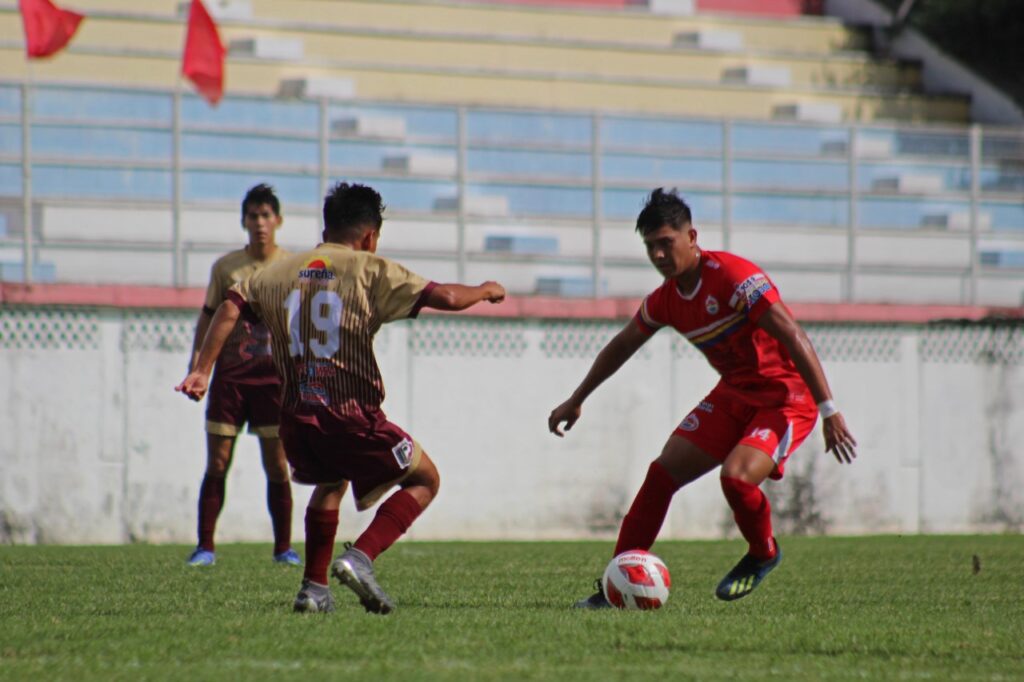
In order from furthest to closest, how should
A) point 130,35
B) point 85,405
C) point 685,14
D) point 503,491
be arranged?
point 685,14 < point 130,35 < point 503,491 < point 85,405

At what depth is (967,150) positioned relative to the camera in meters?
17.0

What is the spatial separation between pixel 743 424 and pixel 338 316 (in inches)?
81.3

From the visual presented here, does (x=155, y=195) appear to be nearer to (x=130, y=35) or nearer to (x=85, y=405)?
(x=85, y=405)

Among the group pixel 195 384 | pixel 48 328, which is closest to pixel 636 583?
pixel 195 384

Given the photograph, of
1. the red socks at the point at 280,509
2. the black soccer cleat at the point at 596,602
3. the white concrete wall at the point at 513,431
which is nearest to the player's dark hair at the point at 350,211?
the black soccer cleat at the point at 596,602

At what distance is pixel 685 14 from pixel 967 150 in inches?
243

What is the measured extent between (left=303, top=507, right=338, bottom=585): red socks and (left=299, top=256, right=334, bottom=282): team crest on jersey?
964mm

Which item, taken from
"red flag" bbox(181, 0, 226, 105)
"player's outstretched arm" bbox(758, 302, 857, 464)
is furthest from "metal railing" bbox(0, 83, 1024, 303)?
"player's outstretched arm" bbox(758, 302, 857, 464)

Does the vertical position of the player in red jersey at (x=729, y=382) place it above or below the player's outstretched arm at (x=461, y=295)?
below

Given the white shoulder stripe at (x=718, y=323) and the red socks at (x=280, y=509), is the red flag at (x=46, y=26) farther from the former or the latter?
the white shoulder stripe at (x=718, y=323)

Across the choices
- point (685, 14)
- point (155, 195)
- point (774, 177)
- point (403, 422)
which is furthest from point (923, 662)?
point (685, 14)

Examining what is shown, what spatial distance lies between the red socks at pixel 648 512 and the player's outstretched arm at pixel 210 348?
199 centimetres

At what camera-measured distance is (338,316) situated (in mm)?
6555

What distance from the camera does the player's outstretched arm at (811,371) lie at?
6.92 metres
